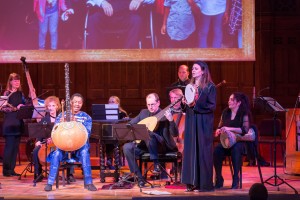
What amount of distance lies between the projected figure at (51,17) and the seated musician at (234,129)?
3.95 meters

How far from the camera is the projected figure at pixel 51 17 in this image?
11.5m

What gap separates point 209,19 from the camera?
11.3m

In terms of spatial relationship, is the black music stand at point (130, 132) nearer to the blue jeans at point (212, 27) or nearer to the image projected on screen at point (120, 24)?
the image projected on screen at point (120, 24)

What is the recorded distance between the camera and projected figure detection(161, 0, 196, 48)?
445 inches

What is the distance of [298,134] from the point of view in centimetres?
994

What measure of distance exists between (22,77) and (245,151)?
8.24 meters

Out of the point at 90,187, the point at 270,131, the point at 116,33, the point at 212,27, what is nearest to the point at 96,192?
the point at 90,187

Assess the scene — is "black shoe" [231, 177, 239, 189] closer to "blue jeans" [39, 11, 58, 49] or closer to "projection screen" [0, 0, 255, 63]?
"projection screen" [0, 0, 255, 63]

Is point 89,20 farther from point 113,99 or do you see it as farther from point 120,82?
point 120,82

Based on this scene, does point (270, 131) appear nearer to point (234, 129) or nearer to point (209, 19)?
point (209, 19)

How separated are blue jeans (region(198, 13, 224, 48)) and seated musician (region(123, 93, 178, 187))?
109 inches

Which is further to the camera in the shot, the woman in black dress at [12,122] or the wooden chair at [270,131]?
the wooden chair at [270,131]

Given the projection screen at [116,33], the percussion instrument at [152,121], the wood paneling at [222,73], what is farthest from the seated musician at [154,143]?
the wood paneling at [222,73]

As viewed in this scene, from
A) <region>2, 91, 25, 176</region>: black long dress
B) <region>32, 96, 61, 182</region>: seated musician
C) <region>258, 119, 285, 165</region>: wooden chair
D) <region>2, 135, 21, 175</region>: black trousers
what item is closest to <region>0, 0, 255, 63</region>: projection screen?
<region>258, 119, 285, 165</region>: wooden chair
